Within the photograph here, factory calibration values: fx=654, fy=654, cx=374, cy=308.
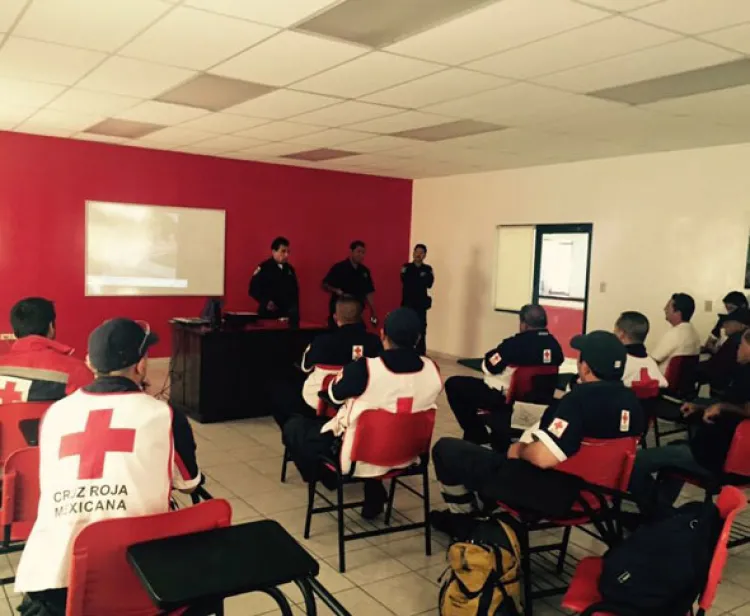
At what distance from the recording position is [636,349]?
4.21m

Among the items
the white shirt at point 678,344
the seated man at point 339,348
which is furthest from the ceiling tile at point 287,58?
the white shirt at point 678,344

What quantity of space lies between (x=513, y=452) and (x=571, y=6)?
77.1 inches

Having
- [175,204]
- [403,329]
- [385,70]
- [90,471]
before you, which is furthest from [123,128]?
[90,471]

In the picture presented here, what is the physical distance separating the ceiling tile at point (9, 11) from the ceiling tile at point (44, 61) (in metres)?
0.24

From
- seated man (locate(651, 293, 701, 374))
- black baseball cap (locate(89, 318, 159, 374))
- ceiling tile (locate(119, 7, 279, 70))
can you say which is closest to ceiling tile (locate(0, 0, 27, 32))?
ceiling tile (locate(119, 7, 279, 70))

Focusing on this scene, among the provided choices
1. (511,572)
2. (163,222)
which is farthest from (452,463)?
(163,222)

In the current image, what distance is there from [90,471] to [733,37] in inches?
134

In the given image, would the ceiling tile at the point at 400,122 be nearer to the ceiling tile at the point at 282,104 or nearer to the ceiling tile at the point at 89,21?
the ceiling tile at the point at 282,104

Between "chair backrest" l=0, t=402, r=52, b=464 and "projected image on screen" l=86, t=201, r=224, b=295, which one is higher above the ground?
"projected image on screen" l=86, t=201, r=224, b=295

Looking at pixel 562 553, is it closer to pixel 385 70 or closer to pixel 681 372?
pixel 681 372

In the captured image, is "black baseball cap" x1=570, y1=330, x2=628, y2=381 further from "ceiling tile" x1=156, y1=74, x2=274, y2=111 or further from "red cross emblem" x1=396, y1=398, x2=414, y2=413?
"ceiling tile" x1=156, y1=74, x2=274, y2=111

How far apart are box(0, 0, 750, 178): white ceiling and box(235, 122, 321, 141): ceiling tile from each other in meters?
0.02

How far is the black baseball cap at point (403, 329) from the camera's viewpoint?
310 cm

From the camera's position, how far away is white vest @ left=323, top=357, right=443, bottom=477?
9.71ft
